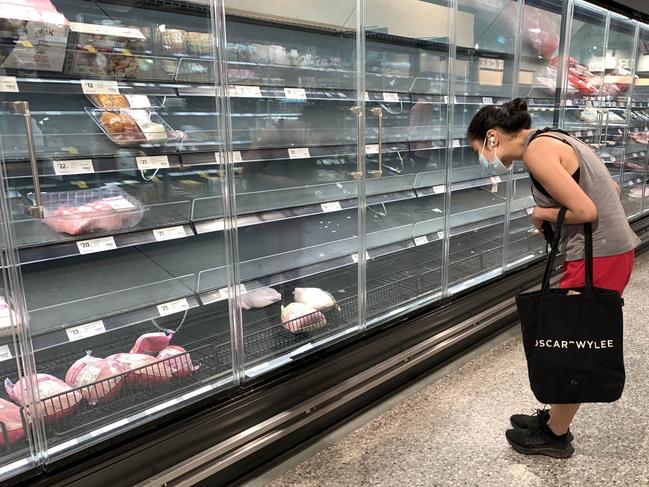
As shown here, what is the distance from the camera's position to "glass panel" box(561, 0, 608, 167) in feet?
12.9

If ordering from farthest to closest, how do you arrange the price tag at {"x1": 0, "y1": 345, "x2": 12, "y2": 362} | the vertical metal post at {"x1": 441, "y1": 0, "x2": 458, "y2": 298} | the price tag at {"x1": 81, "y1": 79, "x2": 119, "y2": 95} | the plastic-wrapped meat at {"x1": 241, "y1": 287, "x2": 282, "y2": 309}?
the vertical metal post at {"x1": 441, "y1": 0, "x2": 458, "y2": 298} < the plastic-wrapped meat at {"x1": 241, "y1": 287, "x2": 282, "y2": 309} < the price tag at {"x1": 0, "y1": 345, "x2": 12, "y2": 362} < the price tag at {"x1": 81, "y1": 79, "x2": 119, "y2": 95}

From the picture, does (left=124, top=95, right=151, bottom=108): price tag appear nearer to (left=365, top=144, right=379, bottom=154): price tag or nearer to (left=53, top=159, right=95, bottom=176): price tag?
(left=53, top=159, right=95, bottom=176): price tag

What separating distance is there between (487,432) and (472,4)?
2.42 meters

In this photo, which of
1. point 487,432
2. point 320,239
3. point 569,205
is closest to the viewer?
point 569,205

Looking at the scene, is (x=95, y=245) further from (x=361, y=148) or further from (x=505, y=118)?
(x=505, y=118)

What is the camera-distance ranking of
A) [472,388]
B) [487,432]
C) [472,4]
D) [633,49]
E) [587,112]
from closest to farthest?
1. [487,432]
2. [472,388]
3. [472,4]
4. [587,112]
5. [633,49]

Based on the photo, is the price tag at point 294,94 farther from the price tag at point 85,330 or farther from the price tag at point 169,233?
the price tag at point 85,330

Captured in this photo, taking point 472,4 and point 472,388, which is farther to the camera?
point 472,4

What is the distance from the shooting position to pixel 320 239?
272cm

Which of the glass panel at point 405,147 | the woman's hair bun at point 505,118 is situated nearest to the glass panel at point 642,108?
the glass panel at point 405,147

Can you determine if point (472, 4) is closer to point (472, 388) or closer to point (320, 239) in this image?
point (320, 239)

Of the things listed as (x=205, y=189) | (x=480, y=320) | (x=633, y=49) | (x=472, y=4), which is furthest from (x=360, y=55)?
(x=633, y=49)

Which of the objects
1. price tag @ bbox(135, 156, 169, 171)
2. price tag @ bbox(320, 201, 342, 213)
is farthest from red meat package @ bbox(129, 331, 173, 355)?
price tag @ bbox(320, 201, 342, 213)

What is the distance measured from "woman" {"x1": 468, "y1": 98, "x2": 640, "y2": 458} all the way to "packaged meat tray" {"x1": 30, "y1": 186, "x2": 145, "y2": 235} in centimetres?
128
